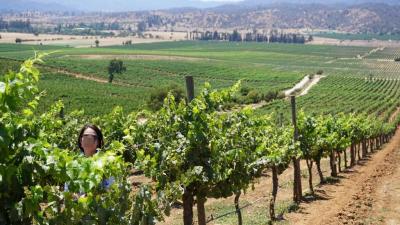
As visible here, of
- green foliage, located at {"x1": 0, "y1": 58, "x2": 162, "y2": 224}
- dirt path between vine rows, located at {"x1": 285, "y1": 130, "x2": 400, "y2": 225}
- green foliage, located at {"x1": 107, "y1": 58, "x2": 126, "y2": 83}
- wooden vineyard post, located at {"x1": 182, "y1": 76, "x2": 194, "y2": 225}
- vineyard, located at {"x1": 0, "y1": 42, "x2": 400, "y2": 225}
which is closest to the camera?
green foliage, located at {"x1": 0, "y1": 58, "x2": 162, "y2": 224}

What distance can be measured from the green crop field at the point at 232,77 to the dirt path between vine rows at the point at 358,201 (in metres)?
23.7

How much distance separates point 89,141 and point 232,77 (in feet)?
359

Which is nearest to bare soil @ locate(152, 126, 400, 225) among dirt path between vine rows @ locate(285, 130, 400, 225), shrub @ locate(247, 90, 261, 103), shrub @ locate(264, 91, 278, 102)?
dirt path between vine rows @ locate(285, 130, 400, 225)

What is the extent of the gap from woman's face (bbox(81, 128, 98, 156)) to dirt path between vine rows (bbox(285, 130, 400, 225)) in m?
10.3

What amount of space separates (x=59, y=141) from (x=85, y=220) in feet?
33.7

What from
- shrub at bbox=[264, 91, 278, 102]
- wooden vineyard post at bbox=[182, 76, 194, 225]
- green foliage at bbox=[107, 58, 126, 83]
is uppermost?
wooden vineyard post at bbox=[182, 76, 194, 225]

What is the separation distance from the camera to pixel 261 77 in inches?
4574

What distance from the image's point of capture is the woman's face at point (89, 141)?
5.62m

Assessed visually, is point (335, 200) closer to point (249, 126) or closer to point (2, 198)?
point (249, 126)

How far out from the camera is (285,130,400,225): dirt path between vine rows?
15.3 m

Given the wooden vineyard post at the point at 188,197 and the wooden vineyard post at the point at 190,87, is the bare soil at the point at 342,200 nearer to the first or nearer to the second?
the wooden vineyard post at the point at 188,197

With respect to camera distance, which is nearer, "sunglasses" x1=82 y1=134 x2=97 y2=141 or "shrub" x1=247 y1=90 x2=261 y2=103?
"sunglasses" x1=82 y1=134 x2=97 y2=141

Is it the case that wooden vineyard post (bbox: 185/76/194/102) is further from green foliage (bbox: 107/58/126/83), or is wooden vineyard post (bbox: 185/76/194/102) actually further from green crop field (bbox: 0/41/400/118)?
green foliage (bbox: 107/58/126/83)

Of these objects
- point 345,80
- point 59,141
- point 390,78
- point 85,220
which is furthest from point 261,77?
point 85,220
